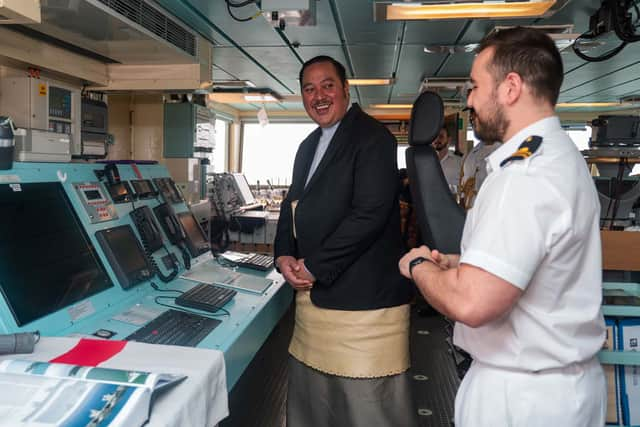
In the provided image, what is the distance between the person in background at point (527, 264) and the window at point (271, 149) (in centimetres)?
810

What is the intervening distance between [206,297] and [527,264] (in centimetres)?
120

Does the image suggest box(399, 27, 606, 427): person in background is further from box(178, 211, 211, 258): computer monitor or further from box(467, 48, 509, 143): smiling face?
box(178, 211, 211, 258): computer monitor

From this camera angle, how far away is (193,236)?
2441 mm

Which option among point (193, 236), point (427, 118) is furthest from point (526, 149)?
point (193, 236)

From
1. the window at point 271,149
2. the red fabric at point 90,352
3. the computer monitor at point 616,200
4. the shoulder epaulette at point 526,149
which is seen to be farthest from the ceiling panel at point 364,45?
the window at point 271,149

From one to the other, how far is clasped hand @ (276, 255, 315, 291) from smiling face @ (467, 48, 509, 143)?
34.8 inches

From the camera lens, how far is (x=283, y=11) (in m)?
2.47

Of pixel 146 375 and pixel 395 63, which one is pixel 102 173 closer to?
pixel 146 375

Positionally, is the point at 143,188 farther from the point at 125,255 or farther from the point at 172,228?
the point at 125,255

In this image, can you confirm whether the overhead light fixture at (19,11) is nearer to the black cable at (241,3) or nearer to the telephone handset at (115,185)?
the telephone handset at (115,185)

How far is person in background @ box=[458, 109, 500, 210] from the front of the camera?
11.5 ft

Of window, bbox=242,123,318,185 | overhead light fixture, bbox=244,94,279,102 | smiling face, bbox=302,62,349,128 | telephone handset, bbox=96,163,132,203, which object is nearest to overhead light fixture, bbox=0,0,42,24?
telephone handset, bbox=96,163,132,203

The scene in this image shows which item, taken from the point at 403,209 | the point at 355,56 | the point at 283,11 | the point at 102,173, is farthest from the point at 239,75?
the point at 102,173

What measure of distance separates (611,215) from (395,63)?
2.50 meters
